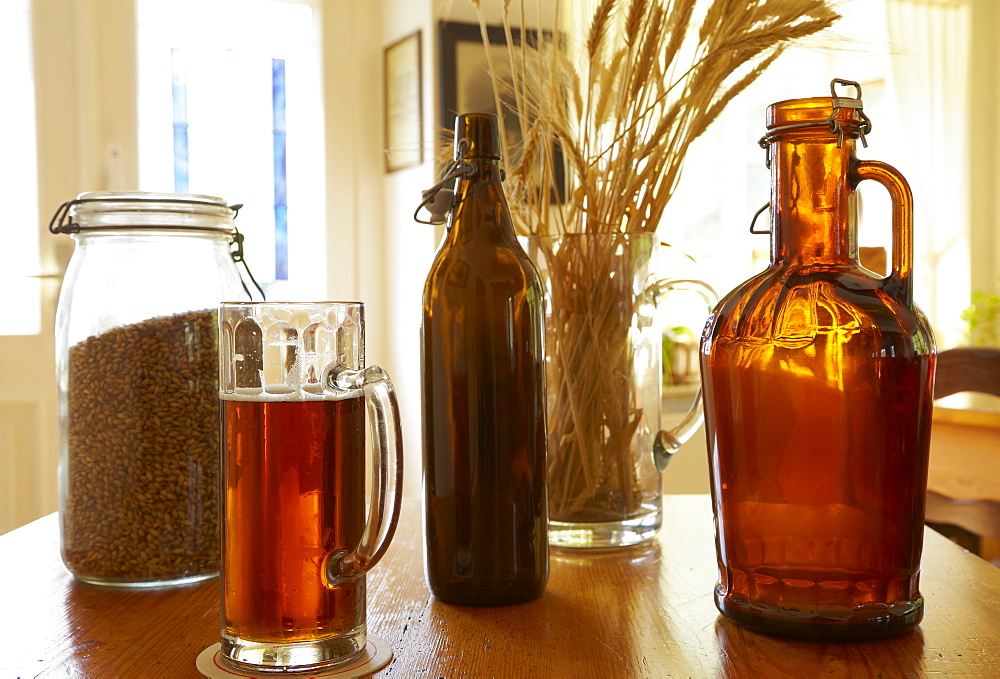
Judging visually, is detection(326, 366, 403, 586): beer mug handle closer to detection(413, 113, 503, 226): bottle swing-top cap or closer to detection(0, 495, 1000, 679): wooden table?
detection(0, 495, 1000, 679): wooden table

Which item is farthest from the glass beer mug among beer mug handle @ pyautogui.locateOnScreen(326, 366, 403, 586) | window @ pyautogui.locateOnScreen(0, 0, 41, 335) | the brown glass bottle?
window @ pyautogui.locateOnScreen(0, 0, 41, 335)

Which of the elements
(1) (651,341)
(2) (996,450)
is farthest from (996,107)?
(1) (651,341)

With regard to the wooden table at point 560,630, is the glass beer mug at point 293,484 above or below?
above

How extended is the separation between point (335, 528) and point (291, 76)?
2532mm

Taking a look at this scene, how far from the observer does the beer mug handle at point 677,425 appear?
76 cm

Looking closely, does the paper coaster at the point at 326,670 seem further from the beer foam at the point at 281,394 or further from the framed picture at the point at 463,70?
the framed picture at the point at 463,70

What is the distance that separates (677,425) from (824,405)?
253 millimetres

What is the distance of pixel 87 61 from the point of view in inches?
97.0

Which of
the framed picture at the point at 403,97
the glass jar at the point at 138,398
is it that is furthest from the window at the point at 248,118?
the glass jar at the point at 138,398

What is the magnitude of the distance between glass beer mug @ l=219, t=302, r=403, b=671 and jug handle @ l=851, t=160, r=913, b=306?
0.30m

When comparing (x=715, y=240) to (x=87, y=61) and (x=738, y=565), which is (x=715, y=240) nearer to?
(x=87, y=61)

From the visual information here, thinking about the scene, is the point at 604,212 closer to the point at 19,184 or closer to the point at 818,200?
the point at 818,200

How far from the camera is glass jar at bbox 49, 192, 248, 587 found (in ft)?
2.20

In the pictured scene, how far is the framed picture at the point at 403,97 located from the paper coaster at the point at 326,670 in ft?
6.57
